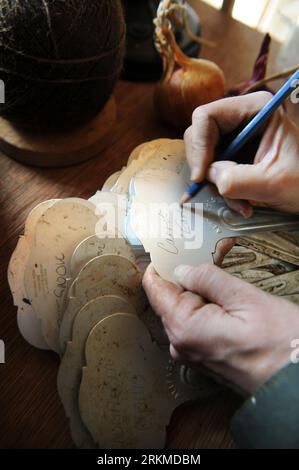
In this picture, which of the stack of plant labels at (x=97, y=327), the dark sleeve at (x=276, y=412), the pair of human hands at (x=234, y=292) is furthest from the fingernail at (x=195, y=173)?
the dark sleeve at (x=276, y=412)

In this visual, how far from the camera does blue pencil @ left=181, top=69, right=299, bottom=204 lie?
515 millimetres

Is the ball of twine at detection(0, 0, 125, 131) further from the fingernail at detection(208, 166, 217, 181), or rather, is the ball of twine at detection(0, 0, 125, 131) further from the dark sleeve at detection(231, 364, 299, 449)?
the dark sleeve at detection(231, 364, 299, 449)

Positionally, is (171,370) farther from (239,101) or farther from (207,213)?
(239,101)

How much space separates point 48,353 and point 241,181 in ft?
1.14

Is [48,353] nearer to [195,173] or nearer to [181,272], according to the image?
[181,272]

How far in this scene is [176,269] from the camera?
55 cm

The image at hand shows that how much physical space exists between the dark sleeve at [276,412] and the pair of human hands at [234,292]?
2 centimetres

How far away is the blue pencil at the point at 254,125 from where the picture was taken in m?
0.52

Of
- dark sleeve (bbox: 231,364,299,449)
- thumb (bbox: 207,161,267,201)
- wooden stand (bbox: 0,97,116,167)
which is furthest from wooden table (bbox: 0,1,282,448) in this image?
thumb (bbox: 207,161,267,201)

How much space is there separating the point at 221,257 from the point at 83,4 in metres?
0.40

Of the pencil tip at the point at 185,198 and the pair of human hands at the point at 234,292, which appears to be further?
the pencil tip at the point at 185,198

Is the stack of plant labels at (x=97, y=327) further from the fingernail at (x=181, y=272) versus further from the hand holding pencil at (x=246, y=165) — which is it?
the hand holding pencil at (x=246, y=165)

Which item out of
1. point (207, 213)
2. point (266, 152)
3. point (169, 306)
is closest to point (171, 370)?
point (169, 306)

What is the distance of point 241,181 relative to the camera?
55 cm
